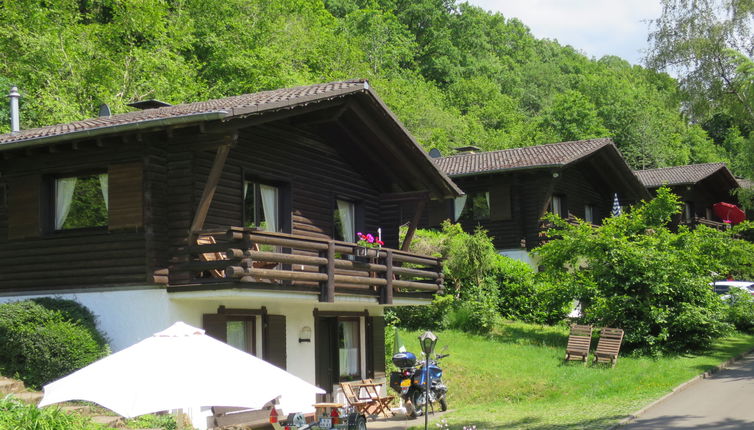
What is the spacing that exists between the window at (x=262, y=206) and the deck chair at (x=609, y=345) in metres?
8.63

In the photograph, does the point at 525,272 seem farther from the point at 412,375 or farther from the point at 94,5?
the point at 94,5

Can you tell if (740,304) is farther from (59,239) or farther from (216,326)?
(59,239)

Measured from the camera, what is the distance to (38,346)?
42.5ft

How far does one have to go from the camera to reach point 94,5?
3794 cm

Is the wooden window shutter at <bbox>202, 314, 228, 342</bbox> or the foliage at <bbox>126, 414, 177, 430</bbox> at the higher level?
the wooden window shutter at <bbox>202, 314, 228, 342</bbox>

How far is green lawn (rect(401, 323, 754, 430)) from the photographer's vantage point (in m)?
15.3

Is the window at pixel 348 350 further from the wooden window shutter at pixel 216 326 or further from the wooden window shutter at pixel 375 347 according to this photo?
the wooden window shutter at pixel 216 326

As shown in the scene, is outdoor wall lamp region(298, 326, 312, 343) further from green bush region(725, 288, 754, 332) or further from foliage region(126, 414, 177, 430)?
green bush region(725, 288, 754, 332)

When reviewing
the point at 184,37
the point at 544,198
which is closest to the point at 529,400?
the point at 544,198

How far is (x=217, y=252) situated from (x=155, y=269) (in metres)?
1.07

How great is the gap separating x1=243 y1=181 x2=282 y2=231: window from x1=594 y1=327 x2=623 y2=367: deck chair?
28.3ft

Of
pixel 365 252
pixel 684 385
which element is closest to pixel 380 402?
pixel 365 252

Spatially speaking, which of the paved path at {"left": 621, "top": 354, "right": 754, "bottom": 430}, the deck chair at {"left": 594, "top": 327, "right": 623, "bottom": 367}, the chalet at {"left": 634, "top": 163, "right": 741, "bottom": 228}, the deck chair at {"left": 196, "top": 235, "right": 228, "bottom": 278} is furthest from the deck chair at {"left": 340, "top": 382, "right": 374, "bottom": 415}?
the chalet at {"left": 634, "top": 163, "right": 741, "bottom": 228}

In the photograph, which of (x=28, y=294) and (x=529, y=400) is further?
(x=529, y=400)
